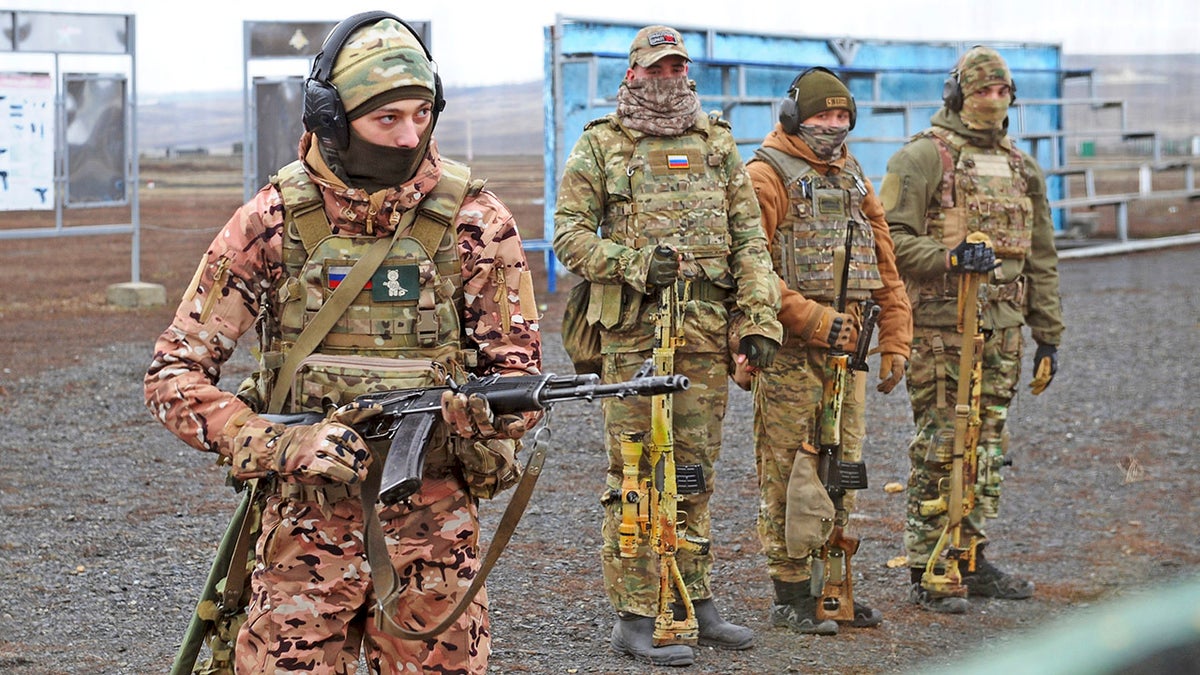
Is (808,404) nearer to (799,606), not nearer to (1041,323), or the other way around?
(799,606)

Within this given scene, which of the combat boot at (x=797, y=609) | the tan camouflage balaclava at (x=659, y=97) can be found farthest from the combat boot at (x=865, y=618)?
the tan camouflage balaclava at (x=659, y=97)

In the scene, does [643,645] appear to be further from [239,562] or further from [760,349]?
[239,562]

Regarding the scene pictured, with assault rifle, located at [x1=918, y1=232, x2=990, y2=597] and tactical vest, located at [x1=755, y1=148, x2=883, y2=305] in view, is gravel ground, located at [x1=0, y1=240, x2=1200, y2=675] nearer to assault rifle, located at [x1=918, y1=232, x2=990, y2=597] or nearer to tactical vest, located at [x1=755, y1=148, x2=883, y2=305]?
assault rifle, located at [x1=918, y1=232, x2=990, y2=597]

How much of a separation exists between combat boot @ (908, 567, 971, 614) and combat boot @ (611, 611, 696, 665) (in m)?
1.25

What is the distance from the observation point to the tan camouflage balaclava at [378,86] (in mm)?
3113

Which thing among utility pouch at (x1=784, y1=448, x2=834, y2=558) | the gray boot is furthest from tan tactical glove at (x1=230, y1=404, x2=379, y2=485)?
utility pouch at (x1=784, y1=448, x2=834, y2=558)

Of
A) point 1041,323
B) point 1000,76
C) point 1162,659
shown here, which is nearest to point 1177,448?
point 1041,323

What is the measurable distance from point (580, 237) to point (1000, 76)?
2151 millimetres

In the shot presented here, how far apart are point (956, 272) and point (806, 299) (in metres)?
0.79

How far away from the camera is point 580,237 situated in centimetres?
522

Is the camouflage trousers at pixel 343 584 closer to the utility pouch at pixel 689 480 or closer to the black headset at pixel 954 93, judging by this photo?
the utility pouch at pixel 689 480

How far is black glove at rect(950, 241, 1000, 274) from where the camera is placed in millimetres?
5898

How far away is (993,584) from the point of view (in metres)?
6.26

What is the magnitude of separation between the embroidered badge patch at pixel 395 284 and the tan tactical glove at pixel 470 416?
0.29 metres
